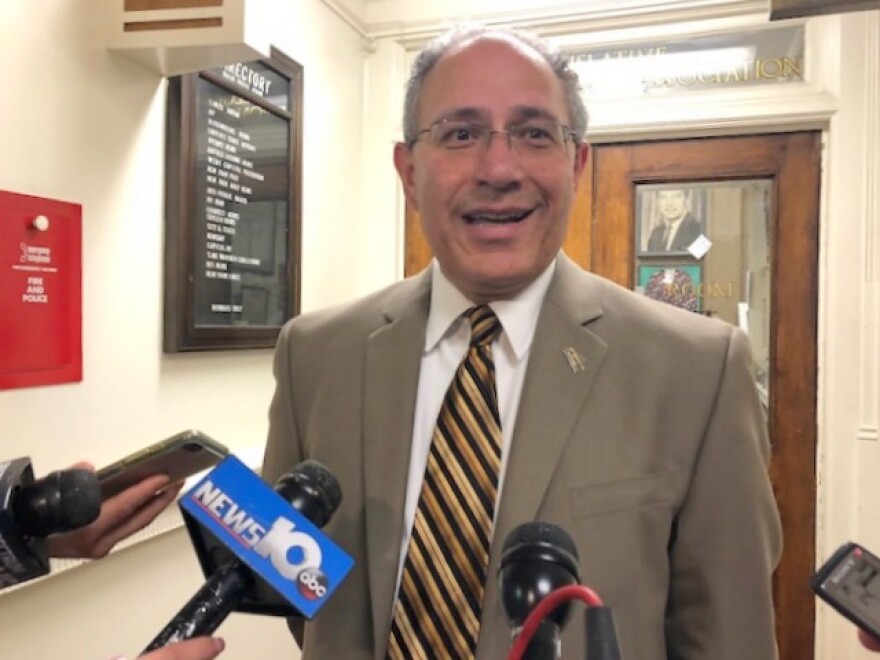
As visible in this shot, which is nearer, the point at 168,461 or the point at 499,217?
the point at 168,461

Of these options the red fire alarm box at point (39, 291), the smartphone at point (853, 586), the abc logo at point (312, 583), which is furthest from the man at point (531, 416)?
the red fire alarm box at point (39, 291)

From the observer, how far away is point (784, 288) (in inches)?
98.5

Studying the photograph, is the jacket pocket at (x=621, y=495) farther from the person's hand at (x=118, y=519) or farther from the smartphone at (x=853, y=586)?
the person's hand at (x=118, y=519)

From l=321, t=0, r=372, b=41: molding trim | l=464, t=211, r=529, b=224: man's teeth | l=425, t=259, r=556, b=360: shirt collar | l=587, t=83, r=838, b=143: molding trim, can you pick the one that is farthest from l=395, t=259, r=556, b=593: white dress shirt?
l=321, t=0, r=372, b=41: molding trim

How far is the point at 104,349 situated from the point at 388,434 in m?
0.88

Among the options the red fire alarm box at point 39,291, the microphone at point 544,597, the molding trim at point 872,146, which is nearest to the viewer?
the microphone at point 544,597

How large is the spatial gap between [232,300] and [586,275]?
1.17 meters

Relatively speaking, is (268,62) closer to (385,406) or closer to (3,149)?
(3,149)

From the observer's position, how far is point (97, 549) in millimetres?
913

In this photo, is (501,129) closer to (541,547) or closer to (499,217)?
(499,217)

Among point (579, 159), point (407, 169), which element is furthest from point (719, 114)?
point (407, 169)

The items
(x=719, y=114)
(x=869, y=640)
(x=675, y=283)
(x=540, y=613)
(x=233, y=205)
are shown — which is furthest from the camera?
(x=675, y=283)

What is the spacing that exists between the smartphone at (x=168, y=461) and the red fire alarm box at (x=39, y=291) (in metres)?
0.66

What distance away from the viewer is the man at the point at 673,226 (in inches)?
102
